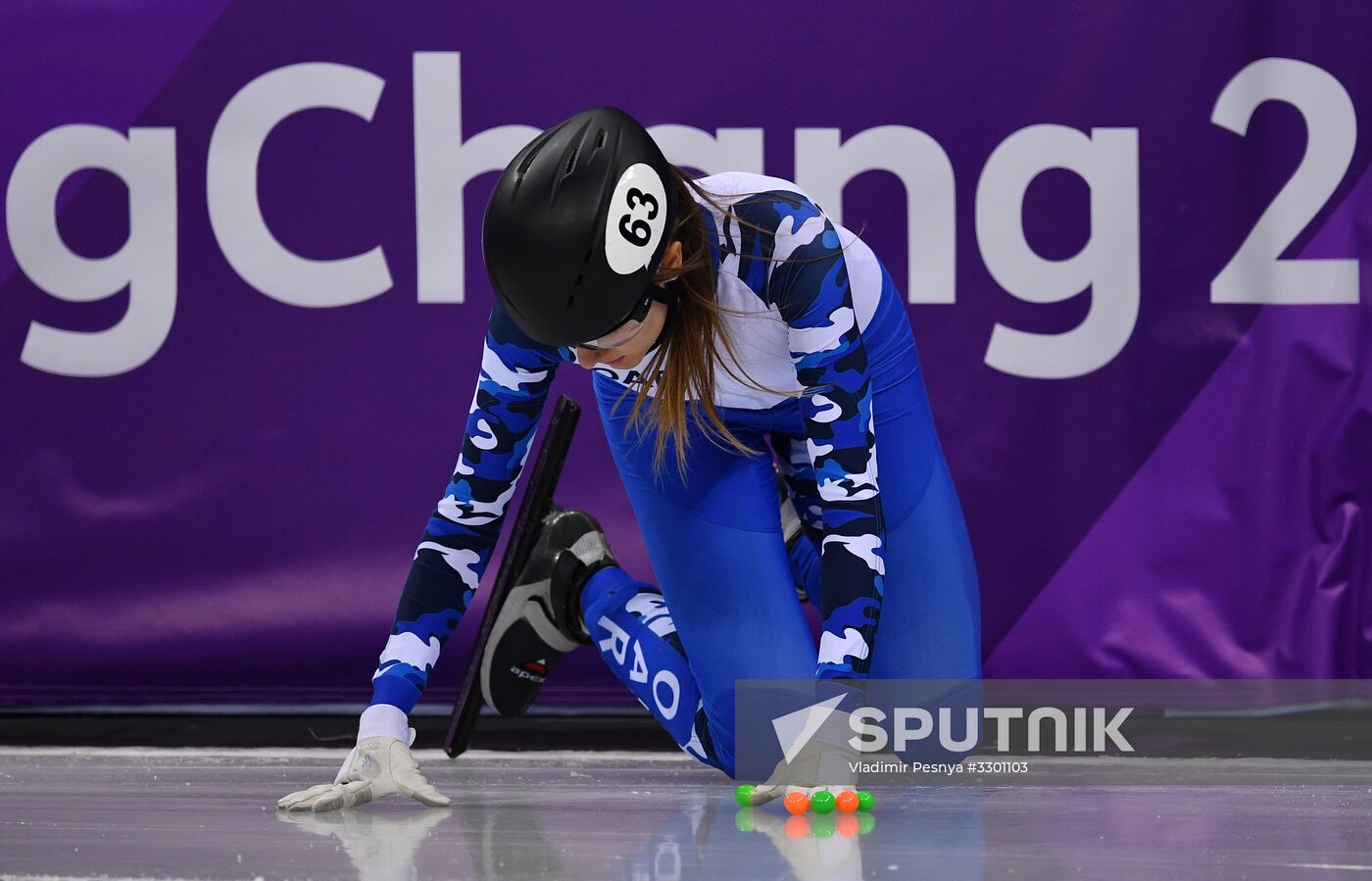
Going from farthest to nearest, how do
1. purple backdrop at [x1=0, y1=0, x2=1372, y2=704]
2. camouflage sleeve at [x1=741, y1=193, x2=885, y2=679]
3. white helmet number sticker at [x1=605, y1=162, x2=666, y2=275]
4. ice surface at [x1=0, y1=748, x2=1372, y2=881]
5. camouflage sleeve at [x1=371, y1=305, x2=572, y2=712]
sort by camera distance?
1. purple backdrop at [x1=0, y1=0, x2=1372, y2=704]
2. camouflage sleeve at [x1=371, y1=305, x2=572, y2=712]
3. camouflage sleeve at [x1=741, y1=193, x2=885, y2=679]
4. white helmet number sticker at [x1=605, y1=162, x2=666, y2=275]
5. ice surface at [x1=0, y1=748, x2=1372, y2=881]

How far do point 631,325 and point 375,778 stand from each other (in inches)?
27.3

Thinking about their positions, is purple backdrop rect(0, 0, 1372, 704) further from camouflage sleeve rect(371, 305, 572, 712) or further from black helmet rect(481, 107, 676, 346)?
black helmet rect(481, 107, 676, 346)

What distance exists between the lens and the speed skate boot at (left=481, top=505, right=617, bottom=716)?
8.55 feet

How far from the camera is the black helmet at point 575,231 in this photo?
1783 millimetres

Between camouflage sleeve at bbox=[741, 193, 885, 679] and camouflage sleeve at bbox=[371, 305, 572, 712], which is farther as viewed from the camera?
camouflage sleeve at bbox=[371, 305, 572, 712]

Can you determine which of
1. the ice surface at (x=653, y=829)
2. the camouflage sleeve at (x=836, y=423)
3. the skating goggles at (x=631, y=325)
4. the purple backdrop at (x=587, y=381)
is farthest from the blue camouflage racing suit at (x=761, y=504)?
the purple backdrop at (x=587, y=381)

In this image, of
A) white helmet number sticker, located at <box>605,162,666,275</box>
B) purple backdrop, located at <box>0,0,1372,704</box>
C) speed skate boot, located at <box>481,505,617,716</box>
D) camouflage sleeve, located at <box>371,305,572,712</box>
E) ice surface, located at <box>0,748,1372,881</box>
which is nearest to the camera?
ice surface, located at <box>0,748,1372,881</box>

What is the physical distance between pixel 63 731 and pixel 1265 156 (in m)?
2.72

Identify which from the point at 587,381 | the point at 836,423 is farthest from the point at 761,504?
the point at 587,381

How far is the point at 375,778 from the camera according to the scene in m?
2.01

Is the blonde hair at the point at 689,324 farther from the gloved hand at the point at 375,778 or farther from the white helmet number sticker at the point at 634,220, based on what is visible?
the gloved hand at the point at 375,778

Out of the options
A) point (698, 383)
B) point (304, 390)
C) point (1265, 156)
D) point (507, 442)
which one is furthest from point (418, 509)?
point (1265, 156)

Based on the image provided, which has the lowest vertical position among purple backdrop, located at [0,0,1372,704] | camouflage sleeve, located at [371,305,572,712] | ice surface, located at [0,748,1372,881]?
ice surface, located at [0,748,1372,881]

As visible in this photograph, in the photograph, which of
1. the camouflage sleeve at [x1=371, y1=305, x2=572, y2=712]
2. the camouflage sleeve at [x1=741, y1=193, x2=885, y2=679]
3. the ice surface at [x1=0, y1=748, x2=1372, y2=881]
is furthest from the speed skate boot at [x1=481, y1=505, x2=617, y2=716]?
the camouflage sleeve at [x1=741, y1=193, x2=885, y2=679]
